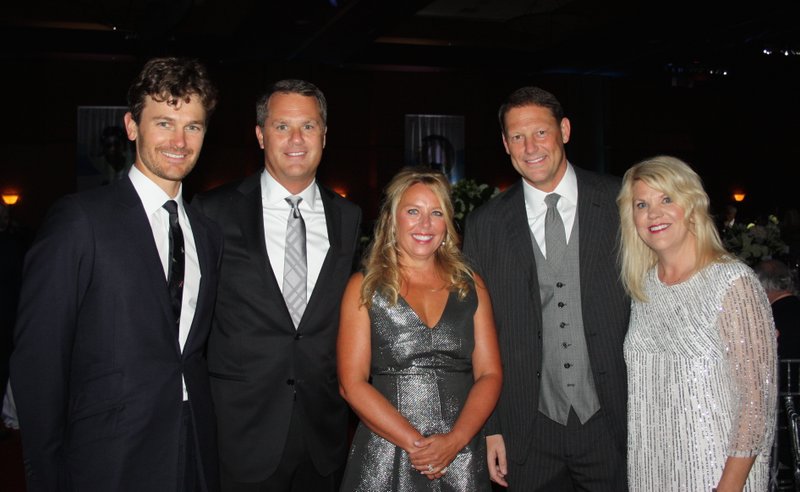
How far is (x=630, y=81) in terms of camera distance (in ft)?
48.0

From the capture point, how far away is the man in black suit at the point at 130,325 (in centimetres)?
173

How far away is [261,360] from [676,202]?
5.40ft

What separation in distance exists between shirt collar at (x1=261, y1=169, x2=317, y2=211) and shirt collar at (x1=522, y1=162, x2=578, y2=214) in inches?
36.8

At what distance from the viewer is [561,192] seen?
267 centimetres

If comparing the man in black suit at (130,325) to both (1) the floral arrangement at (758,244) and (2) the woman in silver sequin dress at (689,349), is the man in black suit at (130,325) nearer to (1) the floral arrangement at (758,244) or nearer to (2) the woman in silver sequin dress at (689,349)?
(2) the woman in silver sequin dress at (689,349)

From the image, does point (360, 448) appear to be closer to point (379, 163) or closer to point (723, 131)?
point (379, 163)

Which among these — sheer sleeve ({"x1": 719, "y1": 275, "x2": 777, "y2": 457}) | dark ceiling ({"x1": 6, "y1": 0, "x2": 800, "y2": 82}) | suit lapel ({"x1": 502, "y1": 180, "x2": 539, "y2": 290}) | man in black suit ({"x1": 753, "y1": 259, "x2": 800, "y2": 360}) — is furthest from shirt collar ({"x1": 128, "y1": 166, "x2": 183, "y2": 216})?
dark ceiling ({"x1": 6, "y1": 0, "x2": 800, "y2": 82})

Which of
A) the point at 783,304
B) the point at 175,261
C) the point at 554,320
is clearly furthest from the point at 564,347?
the point at 783,304

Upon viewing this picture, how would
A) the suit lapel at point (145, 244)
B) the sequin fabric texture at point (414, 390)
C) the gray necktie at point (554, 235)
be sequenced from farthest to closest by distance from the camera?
the gray necktie at point (554, 235), the sequin fabric texture at point (414, 390), the suit lapel at point (145, 244)

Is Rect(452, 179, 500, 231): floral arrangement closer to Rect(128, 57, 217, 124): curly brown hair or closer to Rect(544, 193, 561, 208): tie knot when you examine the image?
Rect(544, 193, 561, 208): tie knot

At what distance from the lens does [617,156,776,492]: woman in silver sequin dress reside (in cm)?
203

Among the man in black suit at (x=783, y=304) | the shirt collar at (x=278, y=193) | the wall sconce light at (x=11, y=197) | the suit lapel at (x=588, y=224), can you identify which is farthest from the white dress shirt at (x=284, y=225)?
the wall sconce light at (x=11, y=197)

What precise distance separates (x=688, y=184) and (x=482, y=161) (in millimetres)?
11961

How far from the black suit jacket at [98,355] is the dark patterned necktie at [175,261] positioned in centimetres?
5
